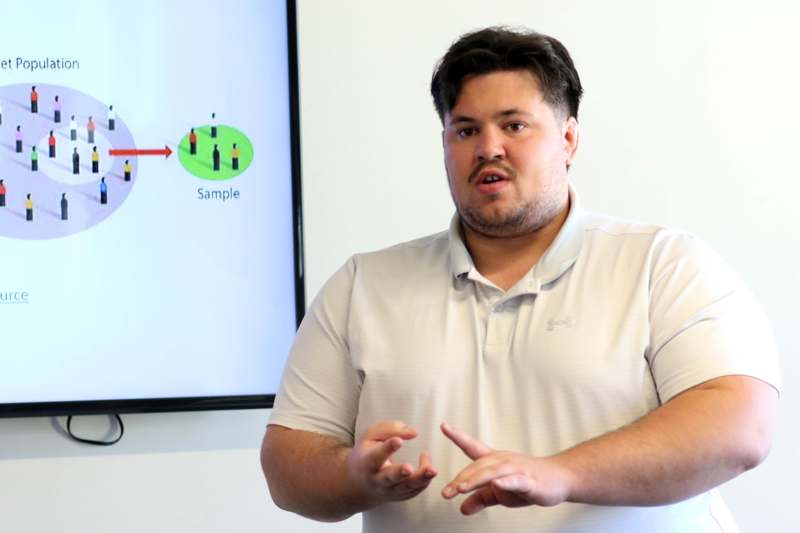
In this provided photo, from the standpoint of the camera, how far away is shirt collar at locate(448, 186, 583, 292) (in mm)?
1644

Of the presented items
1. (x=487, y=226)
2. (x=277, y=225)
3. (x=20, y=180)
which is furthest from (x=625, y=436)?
(x=20, y=180)

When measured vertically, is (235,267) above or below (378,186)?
below

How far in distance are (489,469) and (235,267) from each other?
114 cm

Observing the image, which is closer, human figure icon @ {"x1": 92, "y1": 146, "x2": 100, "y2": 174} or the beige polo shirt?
the beige polo shirt

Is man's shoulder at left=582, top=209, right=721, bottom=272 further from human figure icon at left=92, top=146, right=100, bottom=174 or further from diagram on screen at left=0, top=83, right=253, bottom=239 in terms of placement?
human figure icon at left=92, top=146, right=100, bottom=174

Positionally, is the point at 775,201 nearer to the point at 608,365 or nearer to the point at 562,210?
the point at 562,210

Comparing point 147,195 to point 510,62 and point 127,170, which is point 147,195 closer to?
point 127,170

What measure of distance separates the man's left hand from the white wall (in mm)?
1093

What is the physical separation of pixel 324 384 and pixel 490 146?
1.48 feet

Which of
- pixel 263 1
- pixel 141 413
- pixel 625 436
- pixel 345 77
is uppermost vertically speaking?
pixel 263 1

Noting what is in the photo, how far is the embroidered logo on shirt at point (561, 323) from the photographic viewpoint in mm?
1573

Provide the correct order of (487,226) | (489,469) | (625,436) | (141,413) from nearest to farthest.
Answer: (489,469) → (625,436) → (487,226) → (141,413)

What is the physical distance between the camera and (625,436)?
55.5 inches

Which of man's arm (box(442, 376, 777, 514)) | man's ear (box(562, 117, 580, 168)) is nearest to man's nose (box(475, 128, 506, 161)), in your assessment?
man's ear (box(562, 117, 580, 168))
